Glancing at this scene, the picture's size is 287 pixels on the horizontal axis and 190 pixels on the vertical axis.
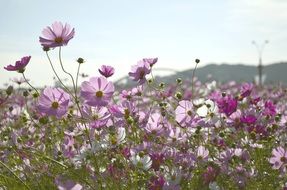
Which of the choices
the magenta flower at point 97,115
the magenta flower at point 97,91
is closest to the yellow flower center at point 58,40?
the magenta flower at point 97,91

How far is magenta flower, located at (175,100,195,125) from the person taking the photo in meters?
2.66

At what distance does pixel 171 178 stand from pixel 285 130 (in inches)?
66.7

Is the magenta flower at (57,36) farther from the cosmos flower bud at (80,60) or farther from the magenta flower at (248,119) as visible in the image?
the magenta flower at (248,119)

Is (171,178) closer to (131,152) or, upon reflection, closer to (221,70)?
(131,152)

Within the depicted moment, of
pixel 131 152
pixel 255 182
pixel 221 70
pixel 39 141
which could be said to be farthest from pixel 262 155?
pixel 221 70

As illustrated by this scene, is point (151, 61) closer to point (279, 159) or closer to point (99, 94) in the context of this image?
point (99, 94)

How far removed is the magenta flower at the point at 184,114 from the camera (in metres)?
2.66

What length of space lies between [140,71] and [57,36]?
535mm

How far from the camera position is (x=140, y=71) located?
9.28 ft

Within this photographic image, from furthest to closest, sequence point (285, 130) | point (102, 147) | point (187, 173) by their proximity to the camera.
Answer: point (285, 130), point (187, 173), point (102, 147)

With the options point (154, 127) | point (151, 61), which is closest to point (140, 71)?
point (151, 61)

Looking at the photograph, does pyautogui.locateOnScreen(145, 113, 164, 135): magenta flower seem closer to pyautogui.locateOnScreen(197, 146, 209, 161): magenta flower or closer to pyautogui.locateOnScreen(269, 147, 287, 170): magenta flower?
pyautogui.locateOnScreen(197, 146, 209, 161): magenta flower

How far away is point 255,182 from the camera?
281 cm

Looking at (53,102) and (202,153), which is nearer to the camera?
(53,102)
